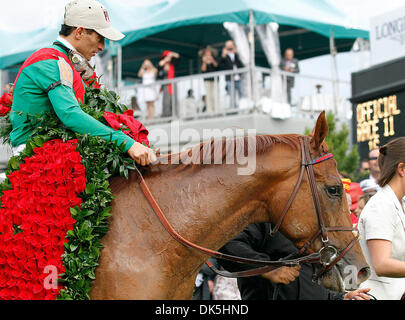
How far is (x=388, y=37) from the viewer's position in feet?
29.7

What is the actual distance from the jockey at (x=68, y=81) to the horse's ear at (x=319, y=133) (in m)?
0.93

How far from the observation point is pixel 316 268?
10.9 feet

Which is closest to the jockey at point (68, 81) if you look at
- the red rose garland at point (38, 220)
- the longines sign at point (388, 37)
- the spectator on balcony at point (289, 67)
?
the red rose garland at point (38, 220)

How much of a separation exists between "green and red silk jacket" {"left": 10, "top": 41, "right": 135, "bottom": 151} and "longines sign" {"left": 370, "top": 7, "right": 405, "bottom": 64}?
6.71m

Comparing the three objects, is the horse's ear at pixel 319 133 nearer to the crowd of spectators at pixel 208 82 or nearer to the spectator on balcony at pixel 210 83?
the crowd of spectators at pixel 208 82

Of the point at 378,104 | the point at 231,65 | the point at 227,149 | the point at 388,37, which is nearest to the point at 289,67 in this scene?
the point at 231,65

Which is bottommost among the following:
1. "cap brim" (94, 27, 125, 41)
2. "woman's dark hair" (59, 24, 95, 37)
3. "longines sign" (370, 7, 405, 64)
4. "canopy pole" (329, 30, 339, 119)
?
"canopy pole" (329, 30, 339, 119)

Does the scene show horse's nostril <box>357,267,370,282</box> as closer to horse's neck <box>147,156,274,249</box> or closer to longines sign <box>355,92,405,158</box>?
horse's neck <box>147,156,274,249</box>

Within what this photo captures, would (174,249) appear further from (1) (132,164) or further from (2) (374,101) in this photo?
(2) (374,101)

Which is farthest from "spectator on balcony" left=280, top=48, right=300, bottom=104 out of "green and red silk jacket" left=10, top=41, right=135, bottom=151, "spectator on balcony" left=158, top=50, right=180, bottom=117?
"green and red silk jacket" left=10, top=41, right=135, bottom=151

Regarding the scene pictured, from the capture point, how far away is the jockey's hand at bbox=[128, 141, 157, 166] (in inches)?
125
